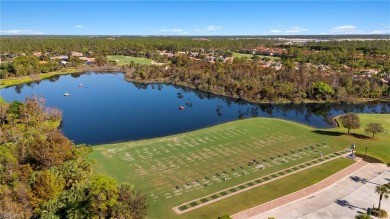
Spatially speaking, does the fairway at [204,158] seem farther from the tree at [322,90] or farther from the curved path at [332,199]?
the tree at [322,90]

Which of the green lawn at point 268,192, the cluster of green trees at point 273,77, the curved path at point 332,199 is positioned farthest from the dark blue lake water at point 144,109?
the curved path at point 332,199

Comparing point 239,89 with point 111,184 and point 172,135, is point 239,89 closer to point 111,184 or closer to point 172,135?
point 172,135

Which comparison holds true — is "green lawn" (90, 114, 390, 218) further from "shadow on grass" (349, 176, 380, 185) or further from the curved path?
"shadow on grass" (349, 176, 380, 185)

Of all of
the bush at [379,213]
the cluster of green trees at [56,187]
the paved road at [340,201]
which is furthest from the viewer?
the paved road at [340,201]

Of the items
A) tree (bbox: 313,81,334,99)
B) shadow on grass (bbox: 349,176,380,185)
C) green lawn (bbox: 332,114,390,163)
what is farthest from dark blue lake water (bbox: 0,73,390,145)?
shadow on grass (bbox: 349,176,380,185)

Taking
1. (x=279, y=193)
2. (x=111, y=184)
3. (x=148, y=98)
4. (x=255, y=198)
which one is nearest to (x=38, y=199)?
(x=111, y=184)

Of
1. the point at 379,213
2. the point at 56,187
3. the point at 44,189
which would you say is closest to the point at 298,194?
the point at 379,213

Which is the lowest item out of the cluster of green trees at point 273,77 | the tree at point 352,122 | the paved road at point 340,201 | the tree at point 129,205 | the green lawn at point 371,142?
the paved road at point 340,201
